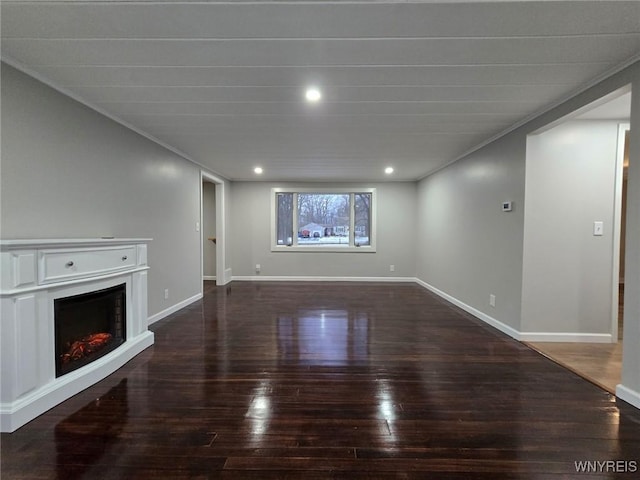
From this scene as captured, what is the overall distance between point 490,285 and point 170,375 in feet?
11.9

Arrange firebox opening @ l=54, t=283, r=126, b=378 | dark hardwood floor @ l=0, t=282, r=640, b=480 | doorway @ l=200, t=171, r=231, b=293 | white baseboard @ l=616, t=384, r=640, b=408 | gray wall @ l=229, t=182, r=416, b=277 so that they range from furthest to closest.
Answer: gray wall @ l=229, t=182, r=416, b=277, doorway @ l=200, t=171, r=231, b=293, firebox opening @ l=54, t=283, r=126, b=378, white baseboard @ l=616, t=384, r=640, b=408, dark hardwood floor @ l=0, t=282, r=640, b=480

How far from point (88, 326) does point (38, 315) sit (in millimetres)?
538

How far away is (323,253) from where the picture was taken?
667cm

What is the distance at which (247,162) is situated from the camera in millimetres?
4816

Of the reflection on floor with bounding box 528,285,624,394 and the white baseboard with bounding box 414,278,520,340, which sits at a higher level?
the white baseboard with bounding box 414,278,520,340

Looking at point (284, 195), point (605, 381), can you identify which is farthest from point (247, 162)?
point (605, 381)

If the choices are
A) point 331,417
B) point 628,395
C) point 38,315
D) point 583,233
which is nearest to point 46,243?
point 38,315

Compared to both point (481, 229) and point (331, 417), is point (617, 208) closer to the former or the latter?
point (481, 229)

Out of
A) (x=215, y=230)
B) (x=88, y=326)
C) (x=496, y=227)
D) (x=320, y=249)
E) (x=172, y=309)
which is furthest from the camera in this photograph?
(x=320, y=249)

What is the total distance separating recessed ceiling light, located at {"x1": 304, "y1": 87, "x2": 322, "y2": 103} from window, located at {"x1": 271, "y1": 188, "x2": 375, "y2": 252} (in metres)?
4.11

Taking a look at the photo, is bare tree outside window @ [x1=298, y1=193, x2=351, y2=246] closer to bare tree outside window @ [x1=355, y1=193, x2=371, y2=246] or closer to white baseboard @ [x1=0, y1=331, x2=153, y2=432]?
bare tree outside window @ [x1=355, y1=193, x2=371, y2=246]

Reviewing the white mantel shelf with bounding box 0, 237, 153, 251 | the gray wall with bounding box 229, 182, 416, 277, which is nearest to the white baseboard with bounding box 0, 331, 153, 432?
the white mantel shelf with bounding box 0, 237, 153, 251

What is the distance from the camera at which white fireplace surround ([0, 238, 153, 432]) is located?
1.66 meters

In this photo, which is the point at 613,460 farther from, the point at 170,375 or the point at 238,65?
the point at 238,65
